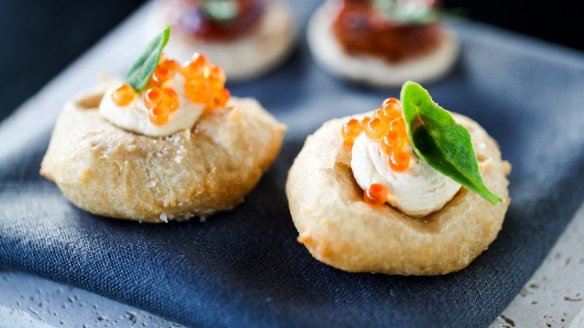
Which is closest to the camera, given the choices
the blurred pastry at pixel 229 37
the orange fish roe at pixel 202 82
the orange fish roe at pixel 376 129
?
the orange fish roe at pixel 376 129

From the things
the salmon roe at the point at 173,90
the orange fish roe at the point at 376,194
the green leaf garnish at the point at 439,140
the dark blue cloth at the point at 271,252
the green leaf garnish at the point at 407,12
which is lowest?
the dark blue cloth at the point at 271,252

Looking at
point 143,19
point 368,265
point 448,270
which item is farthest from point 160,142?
point 143,19

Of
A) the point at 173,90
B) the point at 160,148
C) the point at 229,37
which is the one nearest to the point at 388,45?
the point at 229,37

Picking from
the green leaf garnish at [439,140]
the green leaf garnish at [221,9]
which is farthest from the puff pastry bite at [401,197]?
the green leaf garnish at [221,9]

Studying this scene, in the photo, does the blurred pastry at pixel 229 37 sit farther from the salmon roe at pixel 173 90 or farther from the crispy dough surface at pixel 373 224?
the crispy dough surface at pixel 373 224

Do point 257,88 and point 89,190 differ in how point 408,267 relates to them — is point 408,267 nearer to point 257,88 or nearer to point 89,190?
point 89,190

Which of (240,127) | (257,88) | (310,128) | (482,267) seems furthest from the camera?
(257,88)
